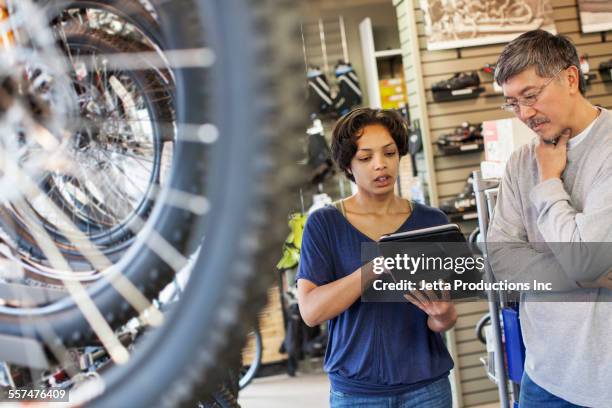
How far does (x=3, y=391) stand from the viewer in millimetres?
1294

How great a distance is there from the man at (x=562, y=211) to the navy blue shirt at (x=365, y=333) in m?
0.27

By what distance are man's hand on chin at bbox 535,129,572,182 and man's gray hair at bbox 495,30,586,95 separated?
151 mm

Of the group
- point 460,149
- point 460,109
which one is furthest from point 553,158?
point 460,109

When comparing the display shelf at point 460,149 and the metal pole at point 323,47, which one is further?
the metal pole at point 323,47

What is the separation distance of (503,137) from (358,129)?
1.34 metres

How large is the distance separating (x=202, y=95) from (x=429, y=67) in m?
3.47

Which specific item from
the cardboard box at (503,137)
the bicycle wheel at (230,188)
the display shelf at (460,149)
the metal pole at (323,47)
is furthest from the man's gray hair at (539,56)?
the metal pole at (323,47)

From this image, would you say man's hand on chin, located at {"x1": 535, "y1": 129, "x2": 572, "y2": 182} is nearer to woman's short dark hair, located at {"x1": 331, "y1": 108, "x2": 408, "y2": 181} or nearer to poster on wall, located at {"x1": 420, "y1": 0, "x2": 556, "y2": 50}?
woman's short dark hair, located at {"x1": 331, "y1": 108, "x2": 408, "y2": 181}

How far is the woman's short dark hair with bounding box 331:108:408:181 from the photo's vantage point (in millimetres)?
1819

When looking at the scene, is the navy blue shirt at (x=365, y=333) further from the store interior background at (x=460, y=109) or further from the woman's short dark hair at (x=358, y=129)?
the store interior background at (x=460, y=109)

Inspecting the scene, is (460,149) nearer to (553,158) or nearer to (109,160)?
(553,158)

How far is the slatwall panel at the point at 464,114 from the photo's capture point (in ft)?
13.3

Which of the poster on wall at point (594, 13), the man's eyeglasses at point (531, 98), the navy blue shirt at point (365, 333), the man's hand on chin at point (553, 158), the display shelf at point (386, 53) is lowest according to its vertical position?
the navy blue shirt at point (365, 333)

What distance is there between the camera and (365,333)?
5.55 feet
